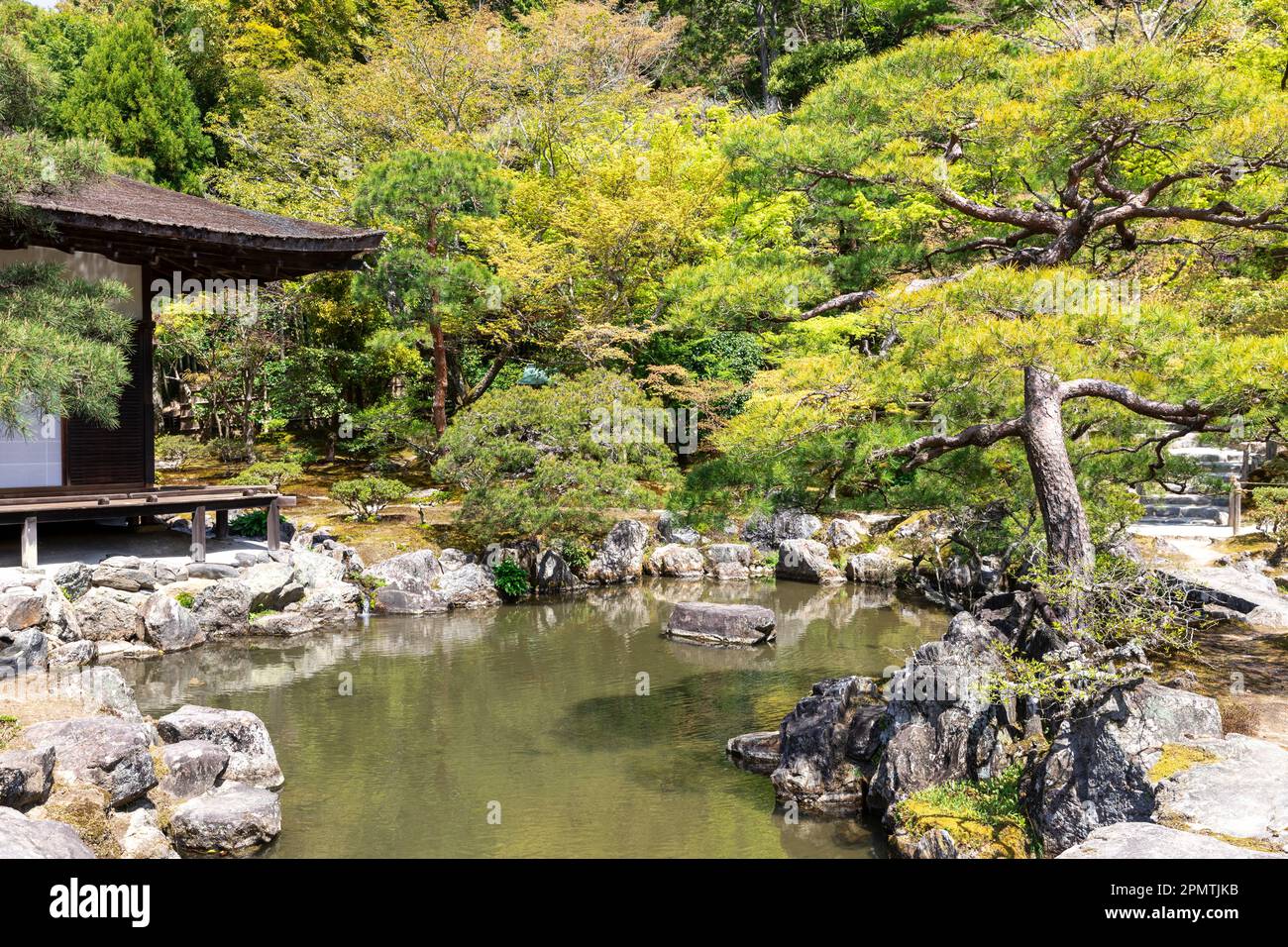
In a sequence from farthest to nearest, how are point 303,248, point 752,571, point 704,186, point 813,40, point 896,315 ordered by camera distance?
point 813,40, point 704,186, point 752,571, point 303,248, point 896,315

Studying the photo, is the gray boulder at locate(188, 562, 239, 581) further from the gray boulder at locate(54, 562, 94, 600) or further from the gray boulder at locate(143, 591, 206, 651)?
the gray boulder at locate(54, 562, 94, 600)

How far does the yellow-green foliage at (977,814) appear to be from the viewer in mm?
6414

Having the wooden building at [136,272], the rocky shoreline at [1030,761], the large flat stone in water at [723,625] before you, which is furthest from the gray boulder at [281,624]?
the rocky shoreline at [1030,761]

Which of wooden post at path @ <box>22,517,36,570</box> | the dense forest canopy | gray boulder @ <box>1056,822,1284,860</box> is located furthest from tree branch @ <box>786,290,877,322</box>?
wooden post at path @ <box>22,517,36,570</box>

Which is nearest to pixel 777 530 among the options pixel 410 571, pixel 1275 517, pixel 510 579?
pixel 510 579

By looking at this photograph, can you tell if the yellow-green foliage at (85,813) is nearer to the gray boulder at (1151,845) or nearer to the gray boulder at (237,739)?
the gray boulder at (237,739)

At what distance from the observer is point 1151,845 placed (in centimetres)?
502

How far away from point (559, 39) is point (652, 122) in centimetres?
390

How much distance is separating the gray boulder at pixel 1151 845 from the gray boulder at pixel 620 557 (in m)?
13.3

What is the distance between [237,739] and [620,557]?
1046 cm

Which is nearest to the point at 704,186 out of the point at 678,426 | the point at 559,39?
the point at 678,426

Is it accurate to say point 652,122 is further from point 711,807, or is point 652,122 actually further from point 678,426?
point 711,807

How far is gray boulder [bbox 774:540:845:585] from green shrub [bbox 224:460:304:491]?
31.9 feet

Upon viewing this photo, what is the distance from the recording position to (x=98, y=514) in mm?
13461
